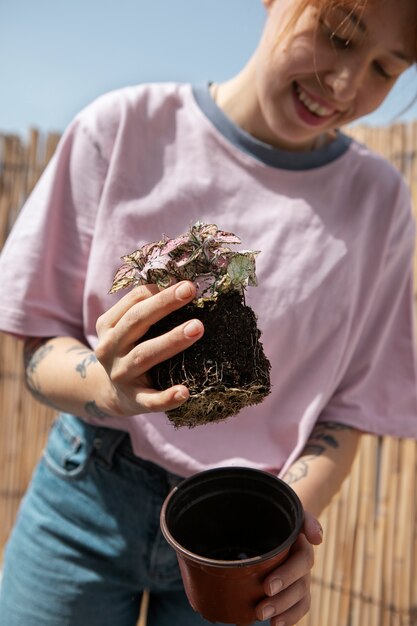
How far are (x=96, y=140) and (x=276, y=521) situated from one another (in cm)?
73

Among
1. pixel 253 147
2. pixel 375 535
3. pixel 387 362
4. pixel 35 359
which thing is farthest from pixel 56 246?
pixel 375 535

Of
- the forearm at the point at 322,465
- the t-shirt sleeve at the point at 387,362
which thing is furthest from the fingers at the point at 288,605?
the t-shirt sleeve at the point at 387,362

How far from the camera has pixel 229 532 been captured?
2.80ft

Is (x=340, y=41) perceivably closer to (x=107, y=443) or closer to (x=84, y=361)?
(x=84, y=361)

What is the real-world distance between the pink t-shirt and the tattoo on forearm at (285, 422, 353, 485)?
2 centimetres

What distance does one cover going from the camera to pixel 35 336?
41.8 inches

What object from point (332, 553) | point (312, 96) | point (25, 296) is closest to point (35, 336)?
point (25, 296)

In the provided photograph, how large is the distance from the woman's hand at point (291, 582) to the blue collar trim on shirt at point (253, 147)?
68cm

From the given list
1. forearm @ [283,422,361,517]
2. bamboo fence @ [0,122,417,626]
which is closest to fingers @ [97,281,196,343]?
forearm @ [283,422,361,517]

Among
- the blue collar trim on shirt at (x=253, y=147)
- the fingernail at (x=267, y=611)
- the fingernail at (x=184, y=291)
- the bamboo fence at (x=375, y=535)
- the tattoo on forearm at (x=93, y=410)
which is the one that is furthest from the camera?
the bamboo fence at (x=375, y=535)

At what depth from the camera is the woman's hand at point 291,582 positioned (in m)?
0.75

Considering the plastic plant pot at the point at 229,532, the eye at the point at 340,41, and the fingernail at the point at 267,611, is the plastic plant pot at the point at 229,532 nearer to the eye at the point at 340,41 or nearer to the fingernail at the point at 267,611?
the fingernail at the point at 267,611

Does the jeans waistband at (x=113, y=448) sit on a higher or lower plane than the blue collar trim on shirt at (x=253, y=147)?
lower

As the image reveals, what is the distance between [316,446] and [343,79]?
670 mm
